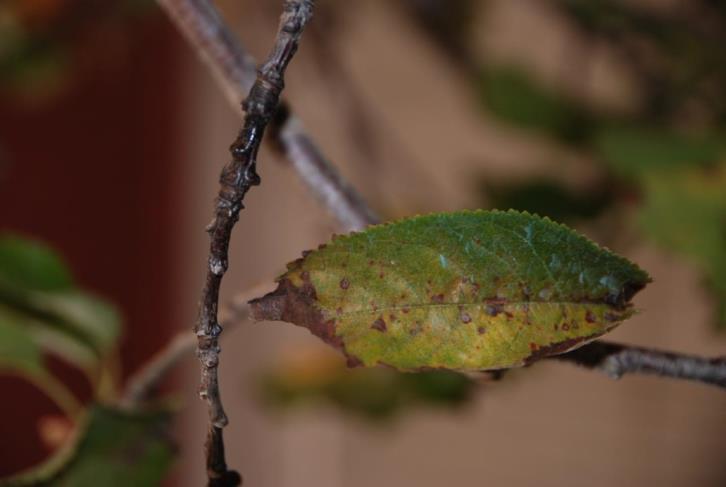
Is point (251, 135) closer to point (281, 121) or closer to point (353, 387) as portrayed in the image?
point (281, 121)

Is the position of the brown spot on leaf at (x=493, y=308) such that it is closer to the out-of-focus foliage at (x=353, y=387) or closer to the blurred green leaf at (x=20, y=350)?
the blurred green leaf at (x=20, y=350)

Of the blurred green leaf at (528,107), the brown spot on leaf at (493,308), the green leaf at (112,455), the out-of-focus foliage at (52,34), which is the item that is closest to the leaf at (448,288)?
the brown spot on leaf at (493,308)

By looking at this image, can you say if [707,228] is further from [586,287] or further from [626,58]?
[626,58]

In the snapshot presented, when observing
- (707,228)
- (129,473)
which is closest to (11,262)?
(129,473)

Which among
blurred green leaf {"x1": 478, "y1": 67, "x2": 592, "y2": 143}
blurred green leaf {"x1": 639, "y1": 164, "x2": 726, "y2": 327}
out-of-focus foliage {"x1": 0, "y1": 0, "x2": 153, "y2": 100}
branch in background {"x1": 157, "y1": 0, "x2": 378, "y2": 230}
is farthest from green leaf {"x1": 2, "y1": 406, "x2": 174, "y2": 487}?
out-of-focus foliage {"x1": 0, "y1": 0, "x2": 153, "y2": 100}

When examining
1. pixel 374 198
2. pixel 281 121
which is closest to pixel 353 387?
pixel 374 198

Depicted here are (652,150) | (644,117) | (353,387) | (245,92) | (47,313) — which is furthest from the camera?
(353,387)

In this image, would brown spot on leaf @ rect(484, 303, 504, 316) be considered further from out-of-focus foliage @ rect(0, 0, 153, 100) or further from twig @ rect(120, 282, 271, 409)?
out-of-focus foliage @ rect(0, 0, 153, 100)
